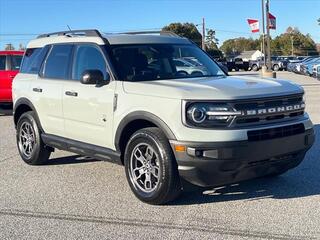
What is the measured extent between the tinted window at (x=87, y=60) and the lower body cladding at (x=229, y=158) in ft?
5.62

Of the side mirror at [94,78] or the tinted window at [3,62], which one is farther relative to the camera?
the tinted window at [3,62]

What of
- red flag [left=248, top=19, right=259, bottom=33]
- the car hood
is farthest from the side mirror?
red flag [left=248, top=19, right=259, bottom=33]

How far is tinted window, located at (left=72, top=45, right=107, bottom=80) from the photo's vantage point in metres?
6.02

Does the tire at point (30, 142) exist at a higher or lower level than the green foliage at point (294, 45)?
lower

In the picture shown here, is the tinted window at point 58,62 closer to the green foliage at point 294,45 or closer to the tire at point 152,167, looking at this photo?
the tire at point 152,167

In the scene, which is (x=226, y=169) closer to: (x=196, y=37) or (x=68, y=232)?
(x=68, y=232)

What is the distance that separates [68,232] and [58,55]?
10.2ft

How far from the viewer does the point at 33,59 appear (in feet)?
24.8

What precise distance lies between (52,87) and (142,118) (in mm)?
2048

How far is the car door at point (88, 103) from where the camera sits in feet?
19.0

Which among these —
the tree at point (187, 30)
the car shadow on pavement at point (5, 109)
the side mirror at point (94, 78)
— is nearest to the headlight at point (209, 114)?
the side mirror at point (94, 78)

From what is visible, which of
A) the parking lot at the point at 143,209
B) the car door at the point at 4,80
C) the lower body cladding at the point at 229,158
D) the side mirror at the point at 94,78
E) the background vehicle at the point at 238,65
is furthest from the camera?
the background vehicle at the point at 238,65

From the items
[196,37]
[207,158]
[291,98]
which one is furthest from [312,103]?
[196,37]

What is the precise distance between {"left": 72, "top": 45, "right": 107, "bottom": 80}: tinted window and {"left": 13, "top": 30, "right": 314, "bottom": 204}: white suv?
13mm
